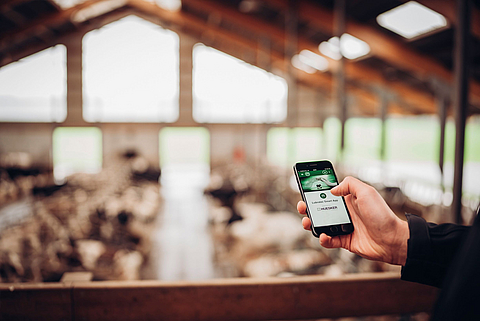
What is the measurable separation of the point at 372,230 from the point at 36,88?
49.1 feet

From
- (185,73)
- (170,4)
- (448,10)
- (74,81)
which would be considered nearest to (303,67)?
(170,4)

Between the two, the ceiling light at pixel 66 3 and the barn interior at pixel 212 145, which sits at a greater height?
the ceiling light at pixel 66 3

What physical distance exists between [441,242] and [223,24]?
35.5 feet

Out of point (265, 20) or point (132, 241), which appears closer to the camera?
point (132, 241)

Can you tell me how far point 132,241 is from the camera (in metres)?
4.91

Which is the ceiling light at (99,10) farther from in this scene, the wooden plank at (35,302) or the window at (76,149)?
the wooden plank at (35,302)

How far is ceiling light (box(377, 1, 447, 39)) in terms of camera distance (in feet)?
16.3

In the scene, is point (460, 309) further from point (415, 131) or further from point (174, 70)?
point (415, 131)

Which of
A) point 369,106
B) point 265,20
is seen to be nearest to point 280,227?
point 265,20

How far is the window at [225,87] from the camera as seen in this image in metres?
14.5

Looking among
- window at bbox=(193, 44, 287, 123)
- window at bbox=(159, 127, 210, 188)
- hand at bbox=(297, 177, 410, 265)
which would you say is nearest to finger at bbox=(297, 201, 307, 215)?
hand at bbox=(297, 177, 410, 265)

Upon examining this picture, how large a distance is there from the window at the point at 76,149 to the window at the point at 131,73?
781 mm

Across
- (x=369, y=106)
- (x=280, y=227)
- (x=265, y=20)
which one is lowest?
(x=280, y=227)

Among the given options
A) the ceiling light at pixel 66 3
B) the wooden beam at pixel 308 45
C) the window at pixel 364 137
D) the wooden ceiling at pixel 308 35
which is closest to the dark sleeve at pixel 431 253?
the wooden ceiling at pixel 308 35
